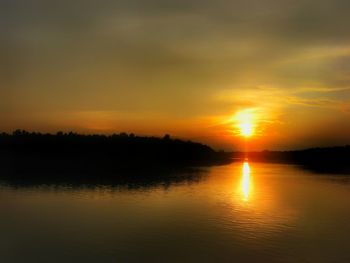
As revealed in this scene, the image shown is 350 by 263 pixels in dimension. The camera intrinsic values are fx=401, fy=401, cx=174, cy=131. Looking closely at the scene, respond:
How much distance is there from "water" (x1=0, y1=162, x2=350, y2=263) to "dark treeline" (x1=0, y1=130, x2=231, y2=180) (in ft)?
94.5

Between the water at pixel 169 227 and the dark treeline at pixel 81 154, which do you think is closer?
the water at pixel 169 227

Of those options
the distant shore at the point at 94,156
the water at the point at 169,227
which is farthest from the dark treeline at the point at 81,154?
the water at the point at 169,227

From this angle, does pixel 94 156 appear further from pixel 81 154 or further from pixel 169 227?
pixel 169 227

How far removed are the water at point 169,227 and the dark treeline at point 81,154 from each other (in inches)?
1133

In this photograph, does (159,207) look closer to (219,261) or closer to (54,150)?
(219,261)

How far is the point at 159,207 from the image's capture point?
2738 cm

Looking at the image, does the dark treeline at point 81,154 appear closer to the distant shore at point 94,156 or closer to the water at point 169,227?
the distant shore at point 94,156

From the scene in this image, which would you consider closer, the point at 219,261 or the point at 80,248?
the point at 219,261

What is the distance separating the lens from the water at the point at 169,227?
51.8 ft

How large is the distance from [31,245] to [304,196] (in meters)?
25.7

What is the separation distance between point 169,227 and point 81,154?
67583 millimetres

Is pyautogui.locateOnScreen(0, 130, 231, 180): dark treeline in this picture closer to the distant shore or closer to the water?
the distant shore

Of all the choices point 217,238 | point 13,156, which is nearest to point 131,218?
point 217,238

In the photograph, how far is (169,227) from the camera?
20.8m
